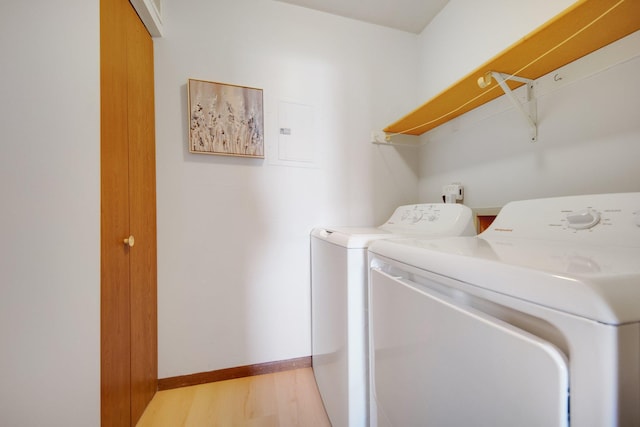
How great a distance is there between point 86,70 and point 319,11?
1.45 m

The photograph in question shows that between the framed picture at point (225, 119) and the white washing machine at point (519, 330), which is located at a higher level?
the framed picture at point (225, 119)

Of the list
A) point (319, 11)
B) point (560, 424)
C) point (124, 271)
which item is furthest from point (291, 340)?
point (319, 11)

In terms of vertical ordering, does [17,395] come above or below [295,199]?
below

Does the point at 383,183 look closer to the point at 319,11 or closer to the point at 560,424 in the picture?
the point at 319,11

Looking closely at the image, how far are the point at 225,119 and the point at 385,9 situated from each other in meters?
1.33

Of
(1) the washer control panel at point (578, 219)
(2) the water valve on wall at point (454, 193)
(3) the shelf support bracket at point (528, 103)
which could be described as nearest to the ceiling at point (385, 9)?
(3) the shelf support bracket at point (528, 103)

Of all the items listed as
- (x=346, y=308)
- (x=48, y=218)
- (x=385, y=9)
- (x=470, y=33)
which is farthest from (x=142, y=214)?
(x=470, y=33)

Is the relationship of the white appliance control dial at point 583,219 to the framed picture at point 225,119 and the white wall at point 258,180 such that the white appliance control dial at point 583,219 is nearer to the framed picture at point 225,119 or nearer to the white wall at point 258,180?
the white wall at point 258,180

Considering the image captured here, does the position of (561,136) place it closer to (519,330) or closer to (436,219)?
(436,219)

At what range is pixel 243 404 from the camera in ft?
4.04

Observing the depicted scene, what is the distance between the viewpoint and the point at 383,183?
69.0 inches

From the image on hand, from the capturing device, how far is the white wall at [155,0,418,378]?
1.34 m

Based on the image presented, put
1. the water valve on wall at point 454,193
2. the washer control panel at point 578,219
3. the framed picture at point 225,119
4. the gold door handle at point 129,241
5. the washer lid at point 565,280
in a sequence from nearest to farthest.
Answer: the washer lid at point 565,280 → the washer control panel at point 578,219 → the gold door handle at point 129,241 → the framed picture at point 225,119 → the water valve on wall at point 454,193

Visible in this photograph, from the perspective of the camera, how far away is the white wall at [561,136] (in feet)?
2.64
